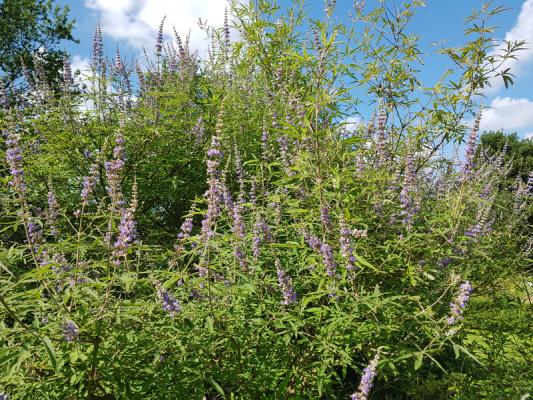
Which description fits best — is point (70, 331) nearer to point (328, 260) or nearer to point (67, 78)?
point (328, 260)

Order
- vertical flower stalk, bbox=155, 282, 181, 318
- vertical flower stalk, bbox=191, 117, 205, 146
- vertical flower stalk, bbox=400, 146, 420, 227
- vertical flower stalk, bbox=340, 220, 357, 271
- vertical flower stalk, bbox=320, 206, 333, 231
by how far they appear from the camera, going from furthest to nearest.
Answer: vertical flower stalk, bbox=191, 117, 205, 146 → vertical flower stalk, bbox=400, 146, 420, 227 → vertical flower stalk, bbox=320, 206, 333, 231 → vertical flower stalk, bbox=340, 220, 357, 271 → vertical flower stalk, bbox=155, 282, 181, 318

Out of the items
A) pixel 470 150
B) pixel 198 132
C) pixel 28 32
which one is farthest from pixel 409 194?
pixel 28 32

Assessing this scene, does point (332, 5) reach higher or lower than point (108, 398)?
higher

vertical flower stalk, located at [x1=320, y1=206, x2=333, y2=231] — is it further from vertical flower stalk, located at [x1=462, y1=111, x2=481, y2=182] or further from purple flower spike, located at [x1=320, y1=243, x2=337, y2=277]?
vertical flower stalk, located at [x1=462, y1=111, x2=481, y2=182]

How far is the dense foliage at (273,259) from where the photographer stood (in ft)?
8.60

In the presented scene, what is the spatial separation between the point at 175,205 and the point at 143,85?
2.17 m

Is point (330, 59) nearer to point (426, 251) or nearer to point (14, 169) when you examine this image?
point (426, 251)

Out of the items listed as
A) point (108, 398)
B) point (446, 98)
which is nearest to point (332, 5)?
point (446, 98)

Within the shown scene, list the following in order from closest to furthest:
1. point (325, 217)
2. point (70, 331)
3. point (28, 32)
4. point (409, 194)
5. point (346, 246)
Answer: point (70, 331), point (346, 246), point (325, 217), point (409, 194), point (28, 32)

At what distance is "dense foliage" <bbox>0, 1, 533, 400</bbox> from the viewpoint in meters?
2.62

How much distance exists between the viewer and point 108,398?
2.66 metres

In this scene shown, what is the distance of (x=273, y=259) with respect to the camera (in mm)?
3803

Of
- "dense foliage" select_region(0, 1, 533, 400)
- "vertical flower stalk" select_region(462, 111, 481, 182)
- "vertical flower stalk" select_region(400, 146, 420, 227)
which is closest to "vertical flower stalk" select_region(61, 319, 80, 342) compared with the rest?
"dense foliage" select_region(0, 1, 533, 400)

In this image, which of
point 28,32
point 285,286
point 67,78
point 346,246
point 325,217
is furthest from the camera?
point 28,32
